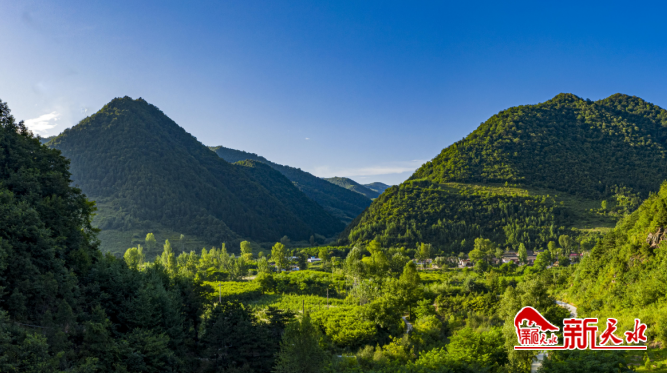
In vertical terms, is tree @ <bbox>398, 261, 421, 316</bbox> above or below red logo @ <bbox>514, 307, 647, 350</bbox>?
below

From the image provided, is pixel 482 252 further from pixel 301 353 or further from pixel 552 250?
pixel 301 353

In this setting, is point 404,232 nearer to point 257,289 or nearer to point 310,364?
point 257,289

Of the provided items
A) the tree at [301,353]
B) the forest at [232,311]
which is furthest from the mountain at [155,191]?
the tree at [301,353]

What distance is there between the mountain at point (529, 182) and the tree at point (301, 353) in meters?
84.9

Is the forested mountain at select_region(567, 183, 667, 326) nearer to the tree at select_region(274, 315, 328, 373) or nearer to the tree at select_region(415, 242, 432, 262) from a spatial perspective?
the tree at select_region(274, 315, 328, 373)

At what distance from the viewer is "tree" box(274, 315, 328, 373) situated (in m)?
24.0

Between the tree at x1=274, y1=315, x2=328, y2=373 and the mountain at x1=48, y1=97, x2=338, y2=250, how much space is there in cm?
11846

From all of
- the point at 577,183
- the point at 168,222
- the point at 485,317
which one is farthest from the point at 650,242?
the point at 168,222

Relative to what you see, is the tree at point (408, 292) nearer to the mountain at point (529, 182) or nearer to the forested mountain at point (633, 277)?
the forested mountain at point (633, 277)

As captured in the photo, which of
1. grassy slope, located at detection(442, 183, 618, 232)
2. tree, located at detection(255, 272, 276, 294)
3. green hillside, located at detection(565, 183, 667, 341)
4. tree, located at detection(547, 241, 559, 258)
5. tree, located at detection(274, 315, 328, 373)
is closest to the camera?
tree, located at detection(274, 315, 328, 373)

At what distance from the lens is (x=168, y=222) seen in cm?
14525

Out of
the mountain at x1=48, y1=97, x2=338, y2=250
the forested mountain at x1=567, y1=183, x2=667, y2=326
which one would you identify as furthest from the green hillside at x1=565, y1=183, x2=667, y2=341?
the mountain at x1=48, y1=97, x2=338, y2=250

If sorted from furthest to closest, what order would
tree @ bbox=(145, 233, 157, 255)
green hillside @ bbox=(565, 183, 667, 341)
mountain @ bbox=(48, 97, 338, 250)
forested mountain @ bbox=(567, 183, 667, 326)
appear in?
mountain @ bbox=(48, 97, 338, 250)
tree @ bbox=(145, 233, 157, 255)
forested mountain @ bbox=(567, 183, 667, 326)
green hillside @ bbox=(565, 183, 667, 341)

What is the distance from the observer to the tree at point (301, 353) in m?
24.0
